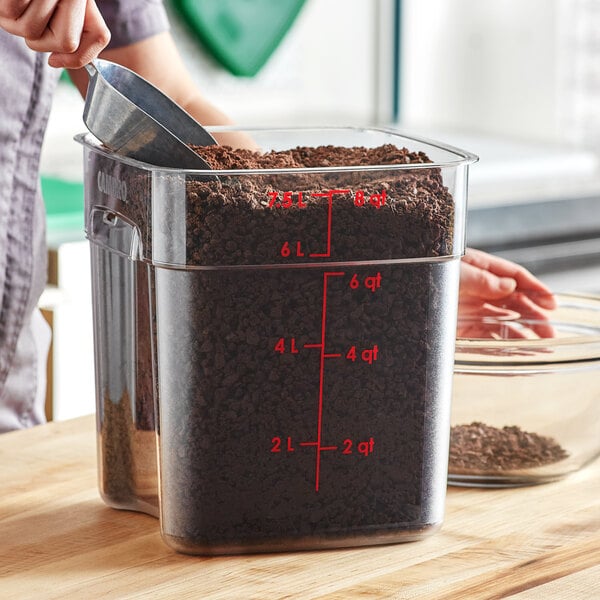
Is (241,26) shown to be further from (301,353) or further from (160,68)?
A: (301,353)

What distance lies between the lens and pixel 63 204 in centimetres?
152

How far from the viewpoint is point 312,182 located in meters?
0.51

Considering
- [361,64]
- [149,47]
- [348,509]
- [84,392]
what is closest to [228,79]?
[361,64]

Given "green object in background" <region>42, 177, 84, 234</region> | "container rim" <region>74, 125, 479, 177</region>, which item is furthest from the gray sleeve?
"green object in background" <region>42, 177, 84, 234</region>

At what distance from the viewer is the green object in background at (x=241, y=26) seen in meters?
1.97

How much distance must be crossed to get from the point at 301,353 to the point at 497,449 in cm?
20

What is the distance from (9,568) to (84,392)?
32.8 inches

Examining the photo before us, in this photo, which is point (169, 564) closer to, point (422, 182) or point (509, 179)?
point (422, 182)

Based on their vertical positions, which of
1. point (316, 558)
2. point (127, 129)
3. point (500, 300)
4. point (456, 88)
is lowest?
point (316, 558)

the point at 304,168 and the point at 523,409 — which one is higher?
the point at 304,168

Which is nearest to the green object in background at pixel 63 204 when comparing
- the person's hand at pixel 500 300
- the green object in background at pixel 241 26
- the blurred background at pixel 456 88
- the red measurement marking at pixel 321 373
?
the blurred background at pixel 456 88

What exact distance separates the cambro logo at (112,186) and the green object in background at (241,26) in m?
1.45

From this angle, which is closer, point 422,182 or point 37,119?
point 422,182

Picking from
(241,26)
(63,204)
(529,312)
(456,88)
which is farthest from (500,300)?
(456,88)
